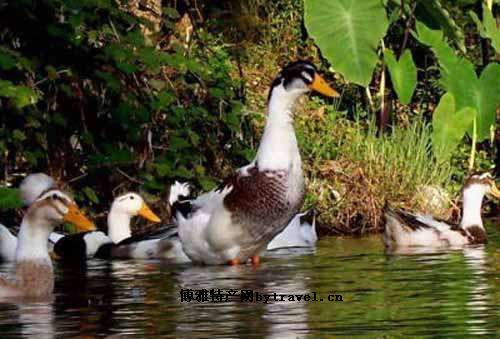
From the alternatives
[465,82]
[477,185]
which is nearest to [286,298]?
[477,185]

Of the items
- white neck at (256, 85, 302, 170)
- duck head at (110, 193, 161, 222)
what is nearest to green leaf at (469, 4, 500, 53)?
duck head at (110, 193, 161, 222)

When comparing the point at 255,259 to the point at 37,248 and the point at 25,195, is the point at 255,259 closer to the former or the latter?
the point at 25,195

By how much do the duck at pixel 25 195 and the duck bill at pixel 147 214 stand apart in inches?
60.1

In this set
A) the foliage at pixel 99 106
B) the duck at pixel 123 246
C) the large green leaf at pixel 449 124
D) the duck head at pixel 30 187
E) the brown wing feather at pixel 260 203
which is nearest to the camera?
the brown wing feather at pixel 260 203

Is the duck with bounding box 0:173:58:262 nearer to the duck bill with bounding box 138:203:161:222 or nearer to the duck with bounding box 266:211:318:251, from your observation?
the duck bill with bounding box 138:203:161:222

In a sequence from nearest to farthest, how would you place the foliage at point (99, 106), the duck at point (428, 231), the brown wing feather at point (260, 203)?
the brown wing feather at point (260, 203)
the duck at point (428, 231)
the foliage at point (99, 106)

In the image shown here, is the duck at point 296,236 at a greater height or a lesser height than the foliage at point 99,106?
lesser

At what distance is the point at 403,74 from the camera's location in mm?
19859

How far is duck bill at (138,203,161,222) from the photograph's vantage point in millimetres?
15070

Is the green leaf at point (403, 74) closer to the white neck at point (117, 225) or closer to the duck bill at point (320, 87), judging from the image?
the white neck at point (117, 225)

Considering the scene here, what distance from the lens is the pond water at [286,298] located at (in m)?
7.87

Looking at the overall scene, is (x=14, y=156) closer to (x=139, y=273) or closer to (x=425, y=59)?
(x=139, y=273)

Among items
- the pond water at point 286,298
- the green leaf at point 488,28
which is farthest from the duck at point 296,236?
the green leaf at point 488,28

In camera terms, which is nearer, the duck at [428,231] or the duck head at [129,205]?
the duck at [428,231]
